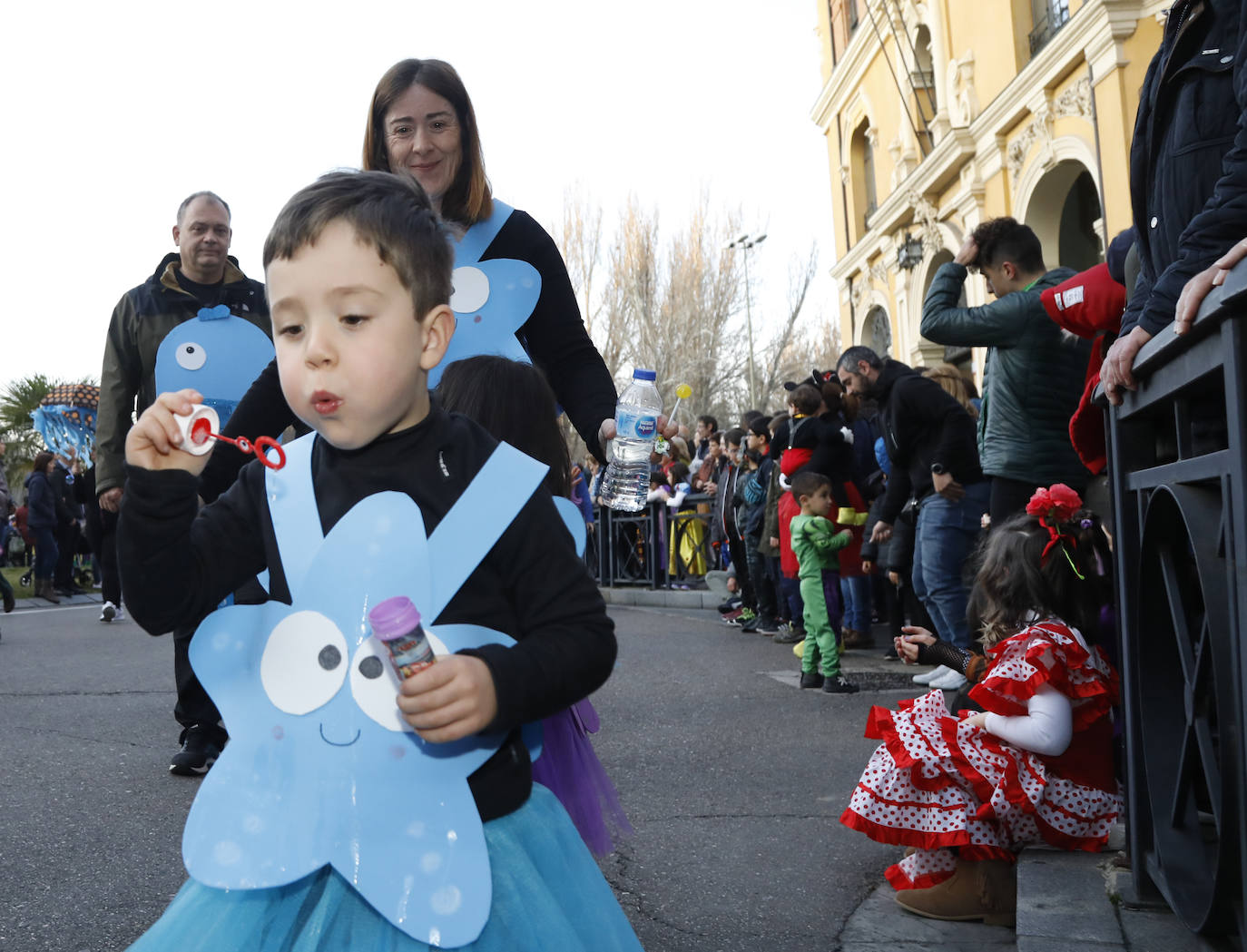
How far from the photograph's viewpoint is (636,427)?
100.0 inches

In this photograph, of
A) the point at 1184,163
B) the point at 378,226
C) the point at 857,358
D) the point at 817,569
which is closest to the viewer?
the point at 378,226

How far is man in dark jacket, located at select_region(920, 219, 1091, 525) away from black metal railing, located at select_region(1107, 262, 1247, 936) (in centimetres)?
208

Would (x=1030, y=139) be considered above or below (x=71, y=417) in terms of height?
above

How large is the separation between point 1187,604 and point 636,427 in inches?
46.4

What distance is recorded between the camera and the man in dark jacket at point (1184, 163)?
2.37 metres

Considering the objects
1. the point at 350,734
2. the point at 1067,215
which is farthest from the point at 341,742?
the point at 1067,215

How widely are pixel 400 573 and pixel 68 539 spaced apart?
1869 centimetres

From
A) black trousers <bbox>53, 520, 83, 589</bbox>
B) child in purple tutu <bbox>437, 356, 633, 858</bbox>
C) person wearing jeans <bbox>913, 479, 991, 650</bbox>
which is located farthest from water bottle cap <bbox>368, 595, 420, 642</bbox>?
black trousers <bbox>53, 520, 83, 589</bbox>

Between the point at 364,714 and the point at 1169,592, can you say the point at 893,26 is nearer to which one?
the point at 1169,592

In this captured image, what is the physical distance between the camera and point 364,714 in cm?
143

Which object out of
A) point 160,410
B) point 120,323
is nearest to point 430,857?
point 160,410

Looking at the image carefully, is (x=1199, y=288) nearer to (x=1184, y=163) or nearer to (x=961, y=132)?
(x=1184, y=163)

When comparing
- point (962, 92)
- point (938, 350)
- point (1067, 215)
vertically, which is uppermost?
point (962, 92)

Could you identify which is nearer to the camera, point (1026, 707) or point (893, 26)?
point (1026, 707)
